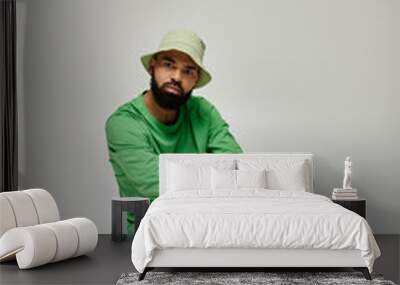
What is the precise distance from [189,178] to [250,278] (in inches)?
73.9

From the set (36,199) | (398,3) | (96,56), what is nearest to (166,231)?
(36,199)

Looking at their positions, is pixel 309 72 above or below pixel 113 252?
above

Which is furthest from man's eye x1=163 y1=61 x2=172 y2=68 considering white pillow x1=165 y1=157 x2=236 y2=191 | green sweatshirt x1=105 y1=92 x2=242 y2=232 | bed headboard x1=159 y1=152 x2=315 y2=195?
white pillow x1=165 y1=157 x2=236 y2=191

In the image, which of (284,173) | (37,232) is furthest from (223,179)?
(37,232)

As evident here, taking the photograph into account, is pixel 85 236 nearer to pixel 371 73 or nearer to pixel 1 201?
pixel 1 201

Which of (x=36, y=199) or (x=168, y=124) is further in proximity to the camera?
(x=168, y=124)

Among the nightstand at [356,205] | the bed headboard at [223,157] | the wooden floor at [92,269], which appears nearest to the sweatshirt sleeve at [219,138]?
the bed headboard at [223,157]

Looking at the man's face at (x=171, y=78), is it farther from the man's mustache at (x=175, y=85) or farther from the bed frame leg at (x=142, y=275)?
the bed frame leg at (x=142, y=275)

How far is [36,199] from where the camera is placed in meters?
5.88

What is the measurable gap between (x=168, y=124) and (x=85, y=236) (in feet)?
6.22

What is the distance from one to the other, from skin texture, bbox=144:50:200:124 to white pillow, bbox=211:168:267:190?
1.04 m

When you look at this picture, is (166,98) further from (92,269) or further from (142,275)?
(142,275)

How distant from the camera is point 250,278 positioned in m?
4.90

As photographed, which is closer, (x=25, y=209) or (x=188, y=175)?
(x=25, y=209)
